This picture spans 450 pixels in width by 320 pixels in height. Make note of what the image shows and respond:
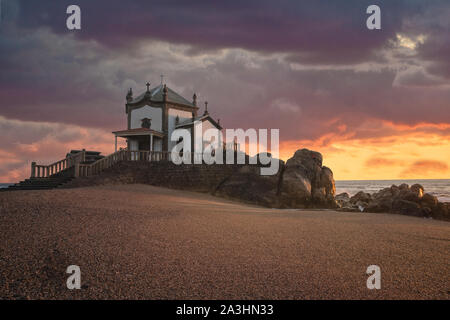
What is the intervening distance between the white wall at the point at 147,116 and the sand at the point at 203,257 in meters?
26.5

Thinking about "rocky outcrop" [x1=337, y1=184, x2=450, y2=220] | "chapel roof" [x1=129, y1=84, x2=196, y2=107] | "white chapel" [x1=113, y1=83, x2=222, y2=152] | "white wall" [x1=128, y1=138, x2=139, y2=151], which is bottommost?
"rocky outcrop" [x1=337, y1=184, x2=450, y2=220]

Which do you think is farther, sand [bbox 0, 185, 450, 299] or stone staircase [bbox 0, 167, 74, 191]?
stone staircase [bbox 0, 167, 74, 191]

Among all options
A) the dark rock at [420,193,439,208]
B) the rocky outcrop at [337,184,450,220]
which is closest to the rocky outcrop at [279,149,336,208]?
the rocky outcrop at [337,184,450,220]

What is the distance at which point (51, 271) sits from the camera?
439cm

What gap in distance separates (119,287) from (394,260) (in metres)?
4.96

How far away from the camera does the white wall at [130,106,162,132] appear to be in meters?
34.2

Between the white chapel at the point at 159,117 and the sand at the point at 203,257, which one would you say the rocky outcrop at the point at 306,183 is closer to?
the sand at the point at 203,257

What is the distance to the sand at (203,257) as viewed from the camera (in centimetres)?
388

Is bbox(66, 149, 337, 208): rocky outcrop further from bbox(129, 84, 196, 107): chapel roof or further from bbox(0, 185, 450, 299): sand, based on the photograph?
bbox(129, 84, 196, 107): chapel roof

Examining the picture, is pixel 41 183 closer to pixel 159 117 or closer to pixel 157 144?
pixel 157 144

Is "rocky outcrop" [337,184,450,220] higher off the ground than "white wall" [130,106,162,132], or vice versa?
"white wall" [130,106,162,132]

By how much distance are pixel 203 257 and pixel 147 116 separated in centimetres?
3202

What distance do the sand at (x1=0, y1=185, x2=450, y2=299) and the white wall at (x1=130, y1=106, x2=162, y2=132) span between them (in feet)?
87.0

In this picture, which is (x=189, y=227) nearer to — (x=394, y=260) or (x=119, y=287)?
(x=119, y=287)
